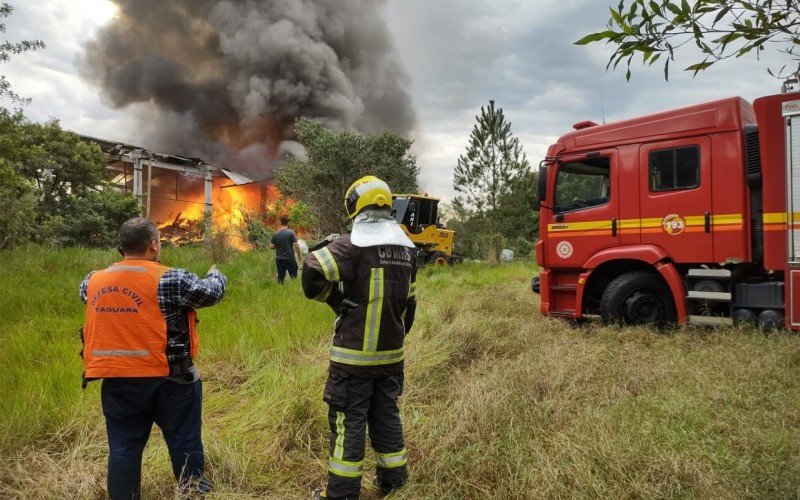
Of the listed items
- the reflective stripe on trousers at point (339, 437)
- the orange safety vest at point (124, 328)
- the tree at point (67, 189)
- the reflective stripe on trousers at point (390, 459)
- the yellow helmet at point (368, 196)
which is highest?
the tree at point (67, 189)

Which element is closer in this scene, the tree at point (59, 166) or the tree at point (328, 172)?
the tree at point (59, 166)

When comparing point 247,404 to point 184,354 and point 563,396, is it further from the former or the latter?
point 563,396

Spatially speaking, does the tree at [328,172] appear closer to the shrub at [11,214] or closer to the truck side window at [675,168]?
the shrub at [11,214]

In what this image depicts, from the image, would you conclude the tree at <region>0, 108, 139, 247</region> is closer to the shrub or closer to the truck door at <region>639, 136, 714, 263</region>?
the shrub

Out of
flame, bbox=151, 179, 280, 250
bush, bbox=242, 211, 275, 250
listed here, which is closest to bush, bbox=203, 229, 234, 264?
bush, bbox=242, 211, 275, 250

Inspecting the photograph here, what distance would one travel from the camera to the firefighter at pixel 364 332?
2367 mm

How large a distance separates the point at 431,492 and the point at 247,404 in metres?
1.80

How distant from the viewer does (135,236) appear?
2297mm

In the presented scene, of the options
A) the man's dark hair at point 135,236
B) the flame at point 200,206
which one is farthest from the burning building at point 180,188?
the man's dark hair at point 135,236

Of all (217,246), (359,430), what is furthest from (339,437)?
(217,246)

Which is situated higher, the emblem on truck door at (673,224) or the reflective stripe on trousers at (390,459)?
the emblem on truck door at (673,224)

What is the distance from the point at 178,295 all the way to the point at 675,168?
536cm

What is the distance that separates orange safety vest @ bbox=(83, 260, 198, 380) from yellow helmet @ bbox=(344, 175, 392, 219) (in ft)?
3.27

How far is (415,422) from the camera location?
329 cm
